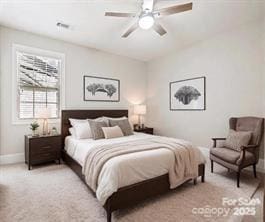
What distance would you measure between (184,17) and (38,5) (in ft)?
8.77

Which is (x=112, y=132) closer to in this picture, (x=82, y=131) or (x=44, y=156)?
(x=82, y=131)

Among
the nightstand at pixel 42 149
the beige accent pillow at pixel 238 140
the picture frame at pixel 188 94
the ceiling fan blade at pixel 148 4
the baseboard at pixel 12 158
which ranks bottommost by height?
the baseboard at pixel 12 158

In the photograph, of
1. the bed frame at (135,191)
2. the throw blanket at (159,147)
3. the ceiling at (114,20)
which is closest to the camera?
the bed frame at (135,191)

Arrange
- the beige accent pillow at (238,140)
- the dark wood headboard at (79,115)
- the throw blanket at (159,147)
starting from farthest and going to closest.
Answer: the dark wood headboard at (79,115) → the beige accent pillow at (238,140) → the throw blanket at (159,147)

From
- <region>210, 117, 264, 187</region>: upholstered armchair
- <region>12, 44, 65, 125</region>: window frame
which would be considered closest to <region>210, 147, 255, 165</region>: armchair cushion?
<region>210, 117, 264, 187</region>: upholstered armchair

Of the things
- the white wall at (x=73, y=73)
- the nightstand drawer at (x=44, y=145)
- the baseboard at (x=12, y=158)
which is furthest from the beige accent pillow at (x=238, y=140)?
the baseboard at (x=12, y=158)

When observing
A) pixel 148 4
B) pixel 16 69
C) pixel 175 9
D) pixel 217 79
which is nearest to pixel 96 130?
pixel 16 69

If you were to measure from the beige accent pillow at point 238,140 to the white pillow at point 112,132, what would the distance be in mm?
2191

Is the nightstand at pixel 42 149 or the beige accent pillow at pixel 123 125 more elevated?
the beige accent pillow at pixel 123 125

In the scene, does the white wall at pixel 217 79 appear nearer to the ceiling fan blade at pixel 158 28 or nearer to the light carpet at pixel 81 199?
the light carpet at pixel 81 199

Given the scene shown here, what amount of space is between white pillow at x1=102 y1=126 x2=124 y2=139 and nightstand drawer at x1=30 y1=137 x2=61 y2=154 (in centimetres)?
114

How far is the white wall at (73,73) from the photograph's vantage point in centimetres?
385

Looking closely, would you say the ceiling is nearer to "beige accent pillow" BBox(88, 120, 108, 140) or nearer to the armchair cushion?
"beige accent pillow" BBox(88, 120, 108, 140)

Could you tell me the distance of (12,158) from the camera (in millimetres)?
3941
